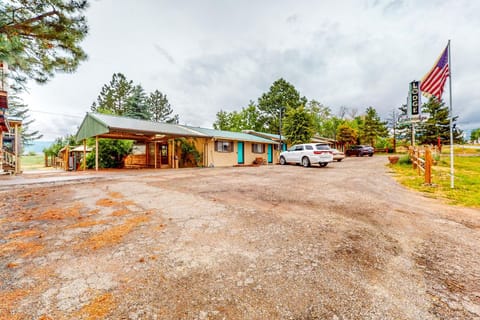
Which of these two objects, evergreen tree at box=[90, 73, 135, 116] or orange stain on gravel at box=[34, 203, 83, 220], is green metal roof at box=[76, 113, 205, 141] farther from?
evergreen tree at box=[90, 73, 135, 116]

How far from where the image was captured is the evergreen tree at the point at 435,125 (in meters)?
34.5

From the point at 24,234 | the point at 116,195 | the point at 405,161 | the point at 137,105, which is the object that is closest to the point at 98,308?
the point at 24,234

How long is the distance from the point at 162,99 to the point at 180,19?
37089 mm

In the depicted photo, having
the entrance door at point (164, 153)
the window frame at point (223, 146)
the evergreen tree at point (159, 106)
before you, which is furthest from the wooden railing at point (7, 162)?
the evergreen tree at point (159, 106)

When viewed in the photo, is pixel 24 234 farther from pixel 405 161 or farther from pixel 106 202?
pixel 405 161

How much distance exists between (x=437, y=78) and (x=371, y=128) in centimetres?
3715

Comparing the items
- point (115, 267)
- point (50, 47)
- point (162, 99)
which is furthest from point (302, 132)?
point (162, 99)

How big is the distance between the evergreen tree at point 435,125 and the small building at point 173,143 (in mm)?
32677

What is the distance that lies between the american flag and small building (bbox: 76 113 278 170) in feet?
41.4

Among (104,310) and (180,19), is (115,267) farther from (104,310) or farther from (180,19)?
(180,19)

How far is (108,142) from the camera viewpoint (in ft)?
56.9

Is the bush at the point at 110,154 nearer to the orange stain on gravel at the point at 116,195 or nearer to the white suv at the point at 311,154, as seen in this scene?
the orange stain on gravel at the point at 116,195

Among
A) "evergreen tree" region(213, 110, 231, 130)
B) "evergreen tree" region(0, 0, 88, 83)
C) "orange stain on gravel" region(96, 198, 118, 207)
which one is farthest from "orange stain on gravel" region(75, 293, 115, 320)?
"evergreen tree" region(213, 110, 231, 130)

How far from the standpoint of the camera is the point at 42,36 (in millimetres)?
6371
